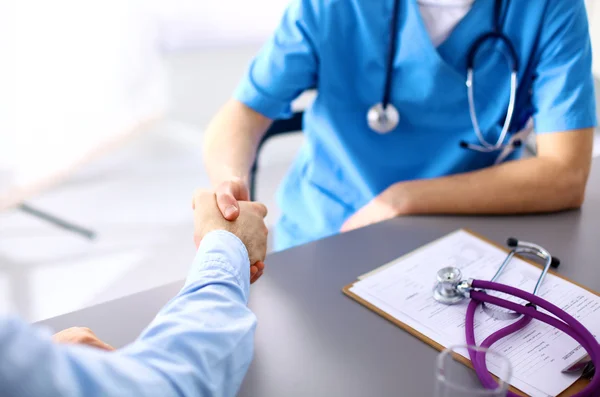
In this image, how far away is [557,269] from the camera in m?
0.94

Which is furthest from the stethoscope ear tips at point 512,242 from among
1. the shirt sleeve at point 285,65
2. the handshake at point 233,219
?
the shirt sleeve at point 285,65

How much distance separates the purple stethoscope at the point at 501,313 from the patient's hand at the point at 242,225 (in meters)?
0.24

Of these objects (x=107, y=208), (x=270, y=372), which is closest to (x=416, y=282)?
(x=270, y=372)

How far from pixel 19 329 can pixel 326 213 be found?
Answer: 2.85 ft

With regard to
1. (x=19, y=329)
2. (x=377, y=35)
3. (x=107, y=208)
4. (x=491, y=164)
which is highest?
(x=377, y=35)

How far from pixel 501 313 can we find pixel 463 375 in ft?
0.43

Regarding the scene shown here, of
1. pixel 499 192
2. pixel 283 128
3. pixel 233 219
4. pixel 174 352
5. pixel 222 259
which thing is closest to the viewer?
pixel 174 352

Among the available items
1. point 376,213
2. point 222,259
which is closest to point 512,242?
point 376,213

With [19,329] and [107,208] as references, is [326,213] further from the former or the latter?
[107,208]

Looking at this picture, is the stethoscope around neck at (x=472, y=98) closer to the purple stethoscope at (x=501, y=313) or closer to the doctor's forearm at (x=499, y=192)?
the doctor's forearm at (x=499, y=192)

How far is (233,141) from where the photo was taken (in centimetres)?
120

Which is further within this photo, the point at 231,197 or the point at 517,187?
the point at 517,187

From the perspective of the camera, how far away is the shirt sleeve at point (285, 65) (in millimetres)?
1182

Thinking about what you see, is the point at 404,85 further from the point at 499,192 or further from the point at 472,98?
the point at 499,192
